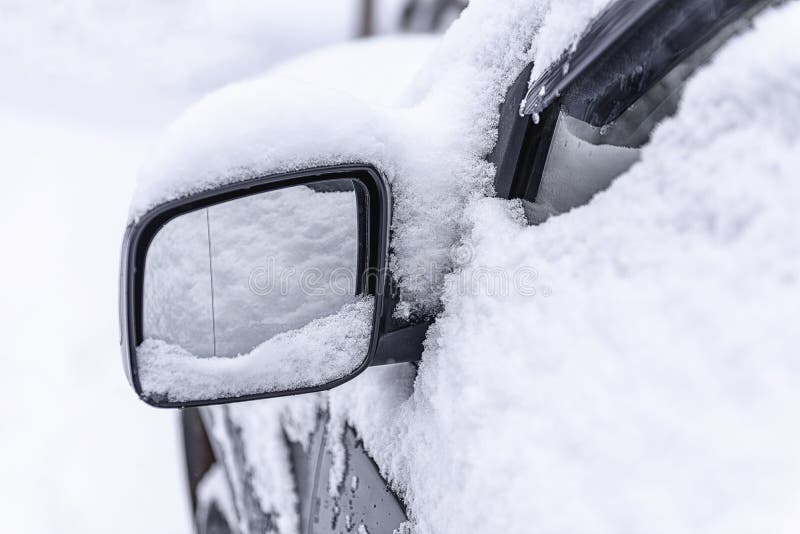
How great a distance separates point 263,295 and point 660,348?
0.71 meters

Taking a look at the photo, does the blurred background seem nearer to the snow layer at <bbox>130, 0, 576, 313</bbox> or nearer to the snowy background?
the snowy background

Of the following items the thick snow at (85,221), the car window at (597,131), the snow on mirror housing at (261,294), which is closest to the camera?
the car window at (597,131)

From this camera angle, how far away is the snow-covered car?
2.55 ft

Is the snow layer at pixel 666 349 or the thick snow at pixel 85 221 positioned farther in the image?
the thick snow at pixel 85 221

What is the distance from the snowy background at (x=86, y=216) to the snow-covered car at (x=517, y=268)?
255 cm

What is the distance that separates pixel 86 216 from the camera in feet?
17.7

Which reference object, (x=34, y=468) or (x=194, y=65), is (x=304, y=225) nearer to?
(x=34, y=468)

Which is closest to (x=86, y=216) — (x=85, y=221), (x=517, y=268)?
(x=85, y=221)

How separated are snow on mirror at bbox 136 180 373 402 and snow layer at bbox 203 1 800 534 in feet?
0.89

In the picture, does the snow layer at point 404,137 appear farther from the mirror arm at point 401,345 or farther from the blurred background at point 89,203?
the blurred background at point 89,203

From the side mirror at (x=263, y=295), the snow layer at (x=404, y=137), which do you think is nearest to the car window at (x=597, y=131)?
the snow layer at (x=404, y=137)

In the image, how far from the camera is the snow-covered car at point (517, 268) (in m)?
0.78

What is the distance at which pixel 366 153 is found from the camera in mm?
1091

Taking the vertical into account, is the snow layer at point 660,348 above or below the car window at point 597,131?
below
